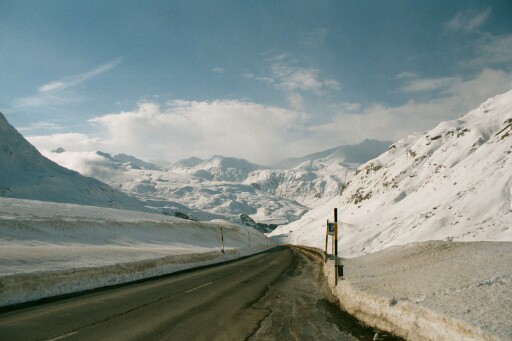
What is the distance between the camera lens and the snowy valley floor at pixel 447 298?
19.0 feet

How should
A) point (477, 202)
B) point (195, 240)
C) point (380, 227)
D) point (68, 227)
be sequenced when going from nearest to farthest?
point (68, 227)
point (477, 202)
point (195, 240)
point (380, 227)

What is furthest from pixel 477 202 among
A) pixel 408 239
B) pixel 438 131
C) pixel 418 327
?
pixel 438 131

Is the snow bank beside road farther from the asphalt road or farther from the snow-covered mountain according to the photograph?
the snow-covered mountain

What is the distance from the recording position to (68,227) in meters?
47.4

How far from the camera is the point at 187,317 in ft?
32.6

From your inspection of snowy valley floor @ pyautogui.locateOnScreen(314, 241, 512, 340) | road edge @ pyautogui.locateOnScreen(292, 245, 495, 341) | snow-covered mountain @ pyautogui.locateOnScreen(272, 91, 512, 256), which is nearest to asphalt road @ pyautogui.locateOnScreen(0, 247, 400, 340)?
road edge @ pyautogui.locateOnScreen(292, 245, 495, 341)

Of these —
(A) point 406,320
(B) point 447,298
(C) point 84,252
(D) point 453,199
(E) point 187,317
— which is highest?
(D) point 453,199

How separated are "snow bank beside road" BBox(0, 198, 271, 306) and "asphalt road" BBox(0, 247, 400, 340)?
225 cm

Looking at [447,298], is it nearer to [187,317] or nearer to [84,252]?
[187,317]

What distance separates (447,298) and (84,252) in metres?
27.6

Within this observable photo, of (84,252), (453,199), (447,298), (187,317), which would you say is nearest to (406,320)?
(447,298)

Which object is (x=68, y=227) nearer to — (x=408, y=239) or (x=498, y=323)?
(x=408, y=239)

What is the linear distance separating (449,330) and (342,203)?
184m

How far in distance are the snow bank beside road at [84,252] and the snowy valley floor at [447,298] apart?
38.9ft
